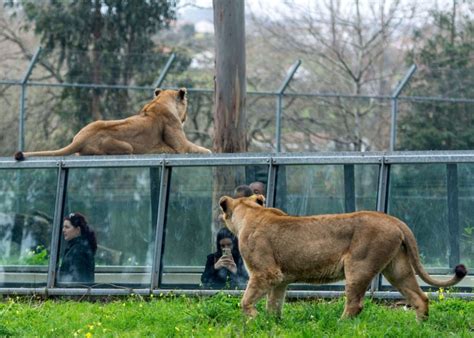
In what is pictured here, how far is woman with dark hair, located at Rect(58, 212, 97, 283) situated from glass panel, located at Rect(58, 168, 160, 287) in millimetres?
10

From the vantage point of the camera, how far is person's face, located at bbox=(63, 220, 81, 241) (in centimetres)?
1175

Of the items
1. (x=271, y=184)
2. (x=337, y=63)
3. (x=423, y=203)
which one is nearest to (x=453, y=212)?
(x=423, y=203)

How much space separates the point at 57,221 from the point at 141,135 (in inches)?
58.2

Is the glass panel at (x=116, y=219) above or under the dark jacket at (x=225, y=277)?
above

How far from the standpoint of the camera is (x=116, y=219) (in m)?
11.8

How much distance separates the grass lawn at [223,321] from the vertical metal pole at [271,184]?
1.44m

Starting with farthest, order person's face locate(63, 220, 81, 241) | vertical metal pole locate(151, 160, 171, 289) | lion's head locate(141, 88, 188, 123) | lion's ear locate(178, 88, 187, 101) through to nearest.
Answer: lion's ear locate(178, 88, 187, 101)
lion's head locate(141, 88, 188, 123)
person's face locate(63, 220, 81, 241)
vertical metal pole locate(151, 160, 171, 289)

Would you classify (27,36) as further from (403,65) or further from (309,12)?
(403,65)

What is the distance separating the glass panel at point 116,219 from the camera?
11.6m

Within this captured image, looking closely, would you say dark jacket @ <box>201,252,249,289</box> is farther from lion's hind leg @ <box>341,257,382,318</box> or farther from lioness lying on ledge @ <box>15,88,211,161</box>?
lion's hind leg @ <box>341,257,382,318</box>

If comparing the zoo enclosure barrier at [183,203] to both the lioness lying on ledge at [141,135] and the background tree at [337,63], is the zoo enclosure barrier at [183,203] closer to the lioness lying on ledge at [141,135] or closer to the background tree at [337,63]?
the lioness lying on ledge at [141,135]

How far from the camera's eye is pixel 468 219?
35.4 feet

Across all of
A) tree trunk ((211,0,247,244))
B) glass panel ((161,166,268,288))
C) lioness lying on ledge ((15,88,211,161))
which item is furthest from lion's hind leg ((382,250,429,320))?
tree trunk ((211,0,247,244))

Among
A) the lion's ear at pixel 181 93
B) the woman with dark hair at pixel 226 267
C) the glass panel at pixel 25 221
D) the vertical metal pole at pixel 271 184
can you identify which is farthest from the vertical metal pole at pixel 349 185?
the glass panel at pixel 25 221
